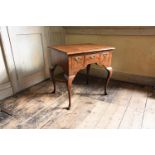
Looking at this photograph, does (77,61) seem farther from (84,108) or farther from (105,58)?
(84,108)

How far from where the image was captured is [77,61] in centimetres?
138

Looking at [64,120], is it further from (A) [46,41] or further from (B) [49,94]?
(A) [46,41]

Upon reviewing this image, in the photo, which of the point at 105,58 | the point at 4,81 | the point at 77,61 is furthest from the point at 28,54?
the point at 105,58

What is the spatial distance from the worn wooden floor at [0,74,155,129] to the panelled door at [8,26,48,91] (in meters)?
0.17

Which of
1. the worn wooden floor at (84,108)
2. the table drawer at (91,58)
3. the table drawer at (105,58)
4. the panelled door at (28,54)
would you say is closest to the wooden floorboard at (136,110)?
the worn wooden floor at (84,108)

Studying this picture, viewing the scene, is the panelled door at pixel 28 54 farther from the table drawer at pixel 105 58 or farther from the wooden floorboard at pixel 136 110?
the wooden floorboard at pixel 136 110

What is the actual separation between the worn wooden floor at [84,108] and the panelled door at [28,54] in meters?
0.17

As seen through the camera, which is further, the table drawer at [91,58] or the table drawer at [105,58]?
the table drawer at [105,58]

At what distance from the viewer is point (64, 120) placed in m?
1.36

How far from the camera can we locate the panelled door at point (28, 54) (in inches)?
69.8

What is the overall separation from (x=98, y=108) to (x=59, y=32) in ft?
4.71

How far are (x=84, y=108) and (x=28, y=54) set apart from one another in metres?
1.05
